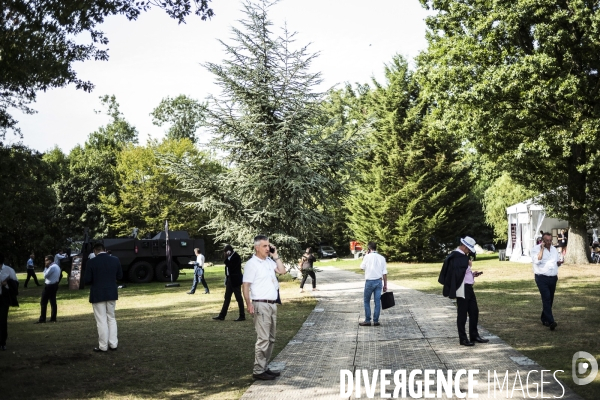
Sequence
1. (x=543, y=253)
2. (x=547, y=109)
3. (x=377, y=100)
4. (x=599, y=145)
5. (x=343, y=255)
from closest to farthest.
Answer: (x=543, y=253)
(x=599, y=145)
(x=547, y=109)
(x=377, y=100)
(x=343, y=255)

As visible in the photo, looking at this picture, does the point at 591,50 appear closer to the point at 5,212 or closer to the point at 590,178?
the point at 590,178

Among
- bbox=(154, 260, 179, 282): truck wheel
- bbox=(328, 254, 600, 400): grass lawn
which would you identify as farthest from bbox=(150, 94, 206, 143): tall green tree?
bbox=(328, 254, 600, 400): grass lawn

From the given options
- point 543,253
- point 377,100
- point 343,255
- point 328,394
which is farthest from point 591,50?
point 343,255

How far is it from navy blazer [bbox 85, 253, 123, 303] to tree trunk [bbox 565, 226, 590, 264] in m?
23.0

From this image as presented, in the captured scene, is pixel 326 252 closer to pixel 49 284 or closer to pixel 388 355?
pixel 49 284

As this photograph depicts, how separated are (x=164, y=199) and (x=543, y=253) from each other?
160ft

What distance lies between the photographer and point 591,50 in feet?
78.8

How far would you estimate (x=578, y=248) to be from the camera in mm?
27594

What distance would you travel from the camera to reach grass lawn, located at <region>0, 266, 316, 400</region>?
7.67 m

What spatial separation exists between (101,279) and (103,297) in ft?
1.06

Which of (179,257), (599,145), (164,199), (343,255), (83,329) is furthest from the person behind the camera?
(343,255)

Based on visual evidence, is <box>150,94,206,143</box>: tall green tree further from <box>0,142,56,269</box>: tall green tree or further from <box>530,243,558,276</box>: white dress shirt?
<box>530,243,558,276</box>: white dress shirt

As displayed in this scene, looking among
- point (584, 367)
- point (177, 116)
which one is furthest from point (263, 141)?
point (177, 116)

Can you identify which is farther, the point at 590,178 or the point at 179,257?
the point at 179,257
